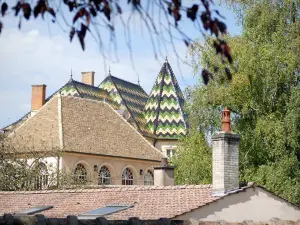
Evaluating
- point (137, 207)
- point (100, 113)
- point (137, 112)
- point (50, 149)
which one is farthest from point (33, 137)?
point (137, 207)

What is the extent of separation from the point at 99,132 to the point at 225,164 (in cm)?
2661

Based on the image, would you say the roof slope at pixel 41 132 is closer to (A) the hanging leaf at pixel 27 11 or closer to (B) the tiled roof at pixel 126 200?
(B) the tiled roof at pixel 126 200

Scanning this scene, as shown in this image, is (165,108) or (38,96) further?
(165,108)

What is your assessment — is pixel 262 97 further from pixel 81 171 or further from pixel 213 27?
pixel 213 27

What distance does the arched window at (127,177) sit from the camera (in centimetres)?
4672

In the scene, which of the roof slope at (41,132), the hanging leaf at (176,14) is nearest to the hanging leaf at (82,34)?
the hanging leaf at (176,14)

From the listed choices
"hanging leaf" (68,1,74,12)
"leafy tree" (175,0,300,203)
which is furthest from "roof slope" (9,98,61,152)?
"hanging leaf" (68,1,74,12)

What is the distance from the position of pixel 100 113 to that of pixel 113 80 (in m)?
10.2

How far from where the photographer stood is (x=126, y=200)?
21.7 metres

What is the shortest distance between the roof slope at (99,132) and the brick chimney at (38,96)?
5735 mm

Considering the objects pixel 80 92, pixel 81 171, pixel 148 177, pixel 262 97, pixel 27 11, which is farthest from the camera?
pixel 80 92

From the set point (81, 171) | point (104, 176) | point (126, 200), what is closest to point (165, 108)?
point (104, 176)

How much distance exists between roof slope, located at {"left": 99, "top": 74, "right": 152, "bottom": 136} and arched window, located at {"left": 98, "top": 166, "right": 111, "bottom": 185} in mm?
9917

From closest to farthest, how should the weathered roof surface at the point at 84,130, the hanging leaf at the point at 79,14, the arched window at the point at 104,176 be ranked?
the hanging leaf at the point at 79,14 < the weathered roof surface at the point at 84,130 < the arched window at the point at 104,176
